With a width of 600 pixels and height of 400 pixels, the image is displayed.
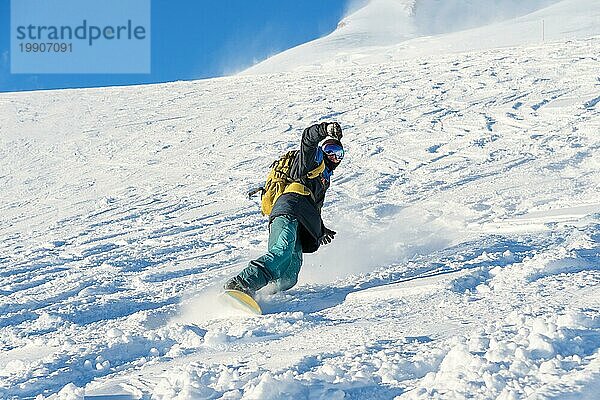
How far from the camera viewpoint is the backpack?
4.76m

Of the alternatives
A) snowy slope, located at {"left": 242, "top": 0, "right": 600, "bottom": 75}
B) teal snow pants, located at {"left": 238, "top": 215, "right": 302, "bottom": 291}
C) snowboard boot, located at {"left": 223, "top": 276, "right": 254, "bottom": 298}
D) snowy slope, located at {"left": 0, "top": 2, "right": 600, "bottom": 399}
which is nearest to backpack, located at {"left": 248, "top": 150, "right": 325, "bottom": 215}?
teal snow pants, located at {"left": 238, "top": 215, "right": 302, "bottom": 291}

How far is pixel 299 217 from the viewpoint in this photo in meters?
4.58

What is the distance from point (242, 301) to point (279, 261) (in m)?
0.57

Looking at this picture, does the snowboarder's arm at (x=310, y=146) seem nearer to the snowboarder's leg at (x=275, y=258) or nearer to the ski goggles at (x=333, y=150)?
the ski goggles at (x=333, y=150)

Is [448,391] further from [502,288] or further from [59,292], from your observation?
[59,292]

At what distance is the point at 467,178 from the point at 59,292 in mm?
4927

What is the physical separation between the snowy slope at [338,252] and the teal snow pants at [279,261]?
Result: 14cm

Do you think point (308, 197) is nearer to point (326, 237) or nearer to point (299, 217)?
point (299, 217)

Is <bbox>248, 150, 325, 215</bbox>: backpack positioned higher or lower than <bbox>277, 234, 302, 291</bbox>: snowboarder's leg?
higher

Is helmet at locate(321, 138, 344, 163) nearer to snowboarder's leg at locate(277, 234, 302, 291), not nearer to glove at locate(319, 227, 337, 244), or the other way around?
glove at locate(319, 227, 337, 244)

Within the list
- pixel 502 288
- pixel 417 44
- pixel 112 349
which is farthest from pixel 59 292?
pixel 417 44

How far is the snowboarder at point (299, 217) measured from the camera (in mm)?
4211

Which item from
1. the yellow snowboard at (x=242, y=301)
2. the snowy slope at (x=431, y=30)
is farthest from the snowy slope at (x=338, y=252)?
the snowy slope at (x=431, y=30)

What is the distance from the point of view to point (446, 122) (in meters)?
11.4
